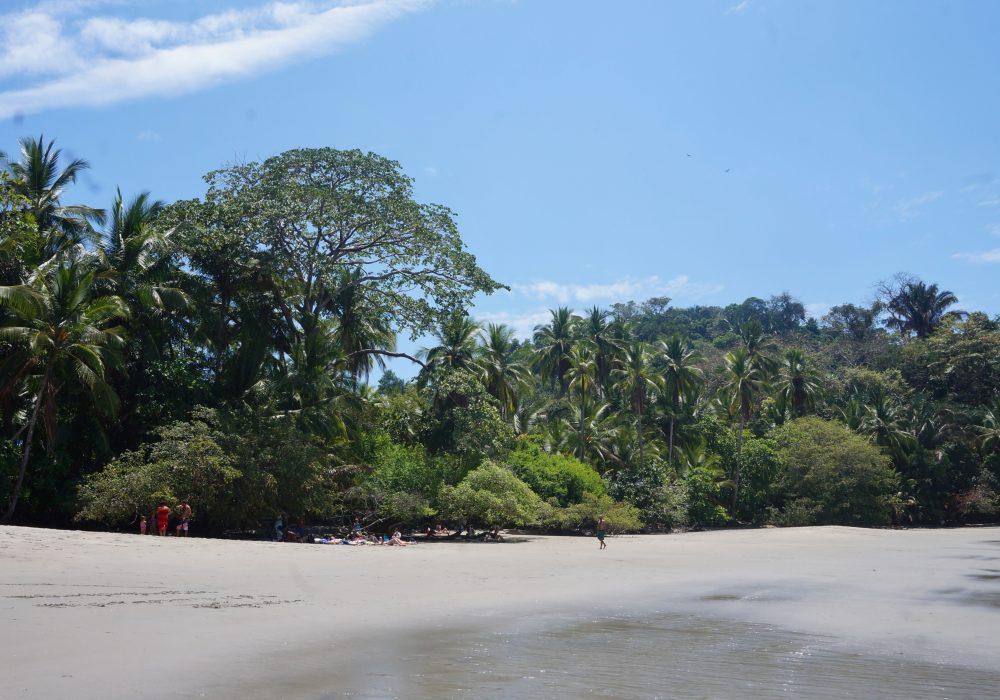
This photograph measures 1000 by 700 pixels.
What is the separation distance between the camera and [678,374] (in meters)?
49.8

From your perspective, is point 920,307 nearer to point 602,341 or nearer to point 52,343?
point 602,341

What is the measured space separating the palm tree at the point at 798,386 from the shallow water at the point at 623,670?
146 feet

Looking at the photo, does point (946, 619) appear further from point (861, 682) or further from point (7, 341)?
point (7, 341)

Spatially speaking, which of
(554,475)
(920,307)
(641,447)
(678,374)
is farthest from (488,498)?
(920,307)

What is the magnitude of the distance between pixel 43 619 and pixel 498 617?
6.85m

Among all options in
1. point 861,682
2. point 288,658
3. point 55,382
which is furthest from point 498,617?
point 55,382

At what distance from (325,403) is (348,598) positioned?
15476 millimetres

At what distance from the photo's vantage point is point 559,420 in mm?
46594

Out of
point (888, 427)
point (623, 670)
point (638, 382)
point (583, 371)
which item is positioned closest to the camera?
point (623, 670)

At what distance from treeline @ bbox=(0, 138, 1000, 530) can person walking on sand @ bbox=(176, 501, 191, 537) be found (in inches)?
18.1

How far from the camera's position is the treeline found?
24.8m

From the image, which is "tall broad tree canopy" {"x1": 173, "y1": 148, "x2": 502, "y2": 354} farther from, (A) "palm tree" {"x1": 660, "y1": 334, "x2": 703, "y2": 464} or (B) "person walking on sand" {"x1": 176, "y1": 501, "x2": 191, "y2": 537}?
(A) "palm tree" {"x1": 660, "y1": 334, "x2": 703, "y2": 464}

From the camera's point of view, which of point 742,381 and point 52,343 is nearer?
point 52,343

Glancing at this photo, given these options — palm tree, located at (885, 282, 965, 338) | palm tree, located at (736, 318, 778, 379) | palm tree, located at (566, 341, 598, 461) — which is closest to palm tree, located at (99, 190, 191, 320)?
palm tree, located at (566, 341, 598, 461)
